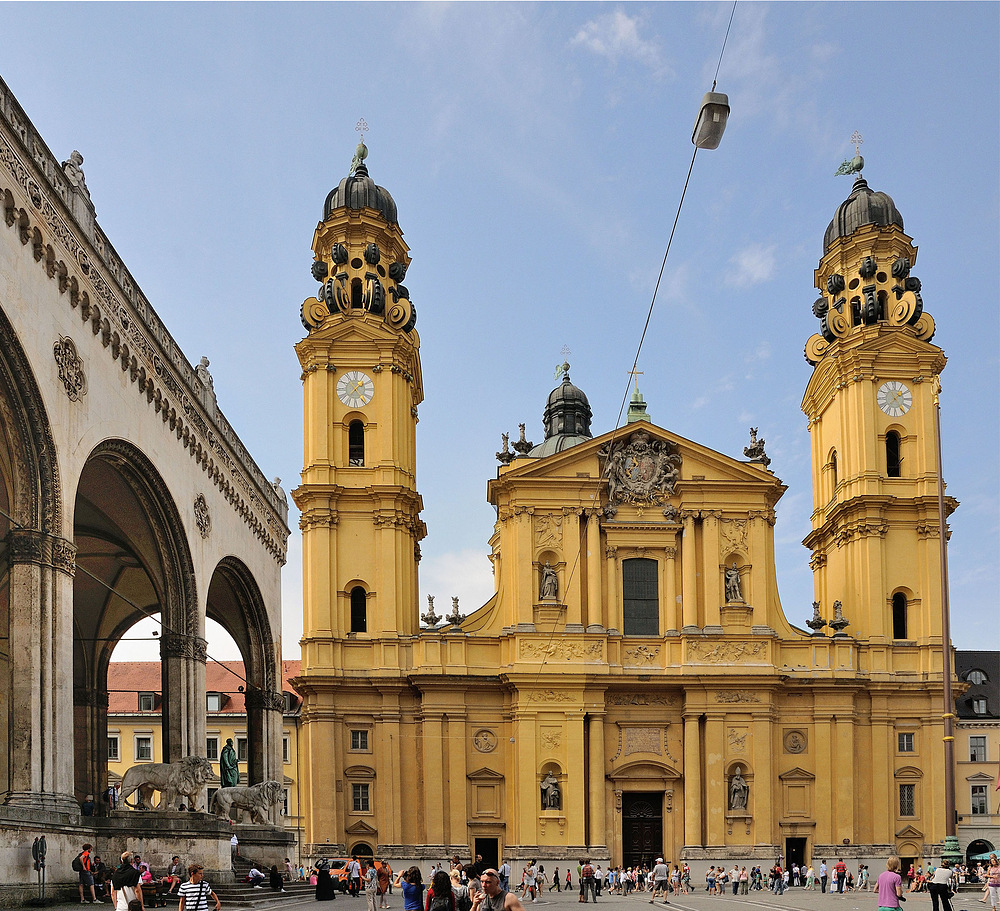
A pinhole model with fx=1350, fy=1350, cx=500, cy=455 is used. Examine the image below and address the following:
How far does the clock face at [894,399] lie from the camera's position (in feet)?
187

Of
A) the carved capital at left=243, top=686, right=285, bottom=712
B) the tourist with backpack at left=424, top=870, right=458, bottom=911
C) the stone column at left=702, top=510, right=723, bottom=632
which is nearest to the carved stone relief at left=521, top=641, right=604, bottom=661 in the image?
the stone column at left=702, top=510, right=723, bottom=632

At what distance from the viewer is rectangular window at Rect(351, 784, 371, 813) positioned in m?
51.8

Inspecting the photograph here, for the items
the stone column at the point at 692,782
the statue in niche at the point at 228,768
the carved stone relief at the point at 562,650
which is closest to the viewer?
the statue in niche at the point at 228,768

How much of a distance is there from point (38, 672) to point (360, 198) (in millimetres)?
41073

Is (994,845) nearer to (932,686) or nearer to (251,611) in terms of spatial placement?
(932,686)

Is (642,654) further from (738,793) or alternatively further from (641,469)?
(641,469)

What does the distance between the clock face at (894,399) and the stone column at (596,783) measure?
18.0 metres

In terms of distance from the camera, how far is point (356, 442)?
5547cm

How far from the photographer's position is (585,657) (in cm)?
5228

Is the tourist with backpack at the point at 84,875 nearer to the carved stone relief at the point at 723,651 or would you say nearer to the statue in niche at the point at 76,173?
the statue in niche at the point at 76,173

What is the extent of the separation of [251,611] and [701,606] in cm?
2169

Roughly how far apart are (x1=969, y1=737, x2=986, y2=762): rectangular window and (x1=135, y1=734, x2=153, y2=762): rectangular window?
39.6 meters

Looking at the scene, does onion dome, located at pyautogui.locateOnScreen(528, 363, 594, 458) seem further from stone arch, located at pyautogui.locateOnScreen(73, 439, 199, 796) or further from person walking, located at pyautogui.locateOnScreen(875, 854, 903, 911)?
person walking, located at pyautogui.locateOnScreen(875, 854, 903, 911)

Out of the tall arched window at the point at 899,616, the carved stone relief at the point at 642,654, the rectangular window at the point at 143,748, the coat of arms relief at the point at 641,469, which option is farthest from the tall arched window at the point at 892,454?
the rectangular window at the point at 143,748
